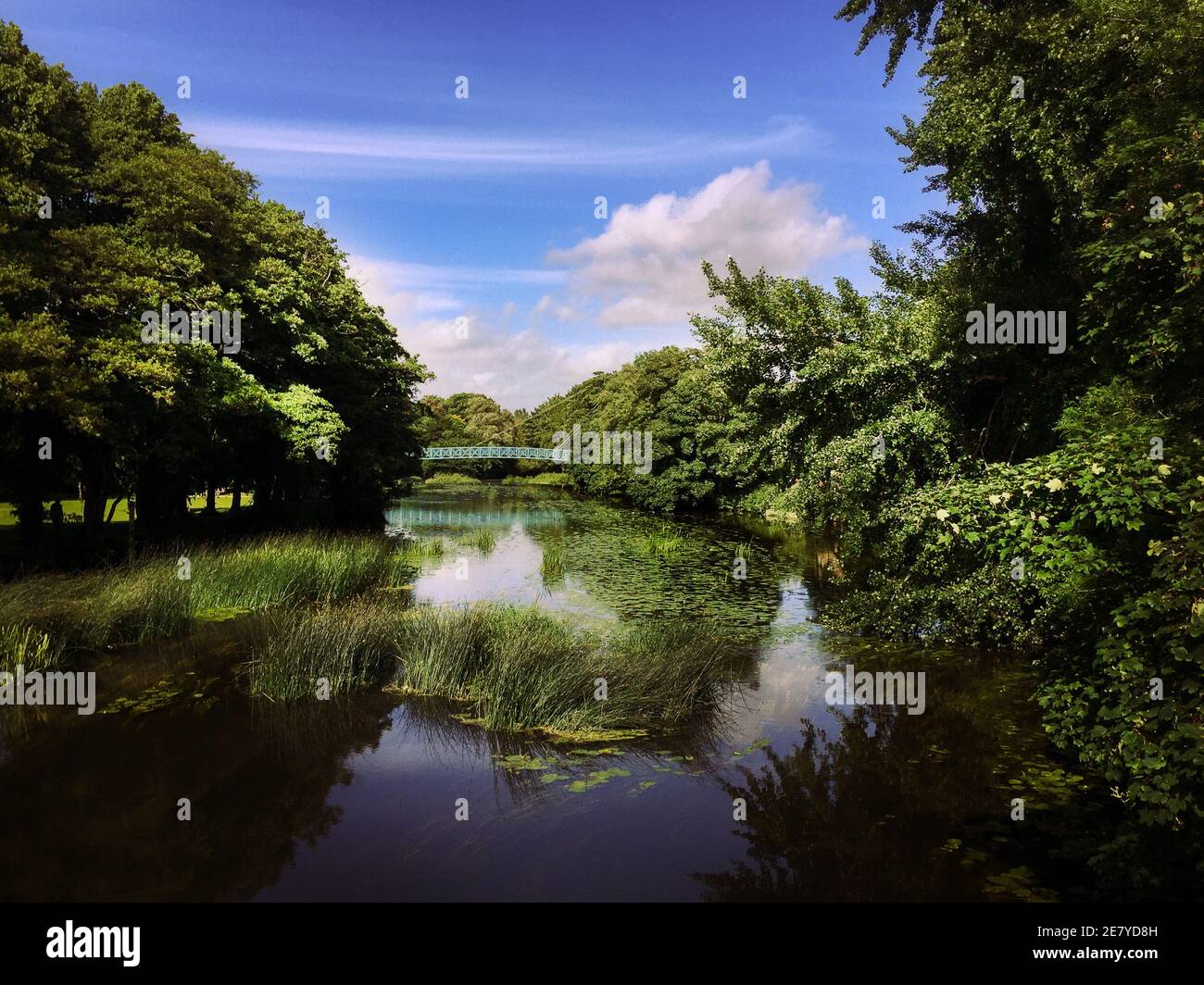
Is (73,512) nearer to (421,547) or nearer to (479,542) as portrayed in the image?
(421,547)

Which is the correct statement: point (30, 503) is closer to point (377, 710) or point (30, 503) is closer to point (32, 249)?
point (32, 249)

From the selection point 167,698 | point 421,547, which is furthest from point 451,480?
point 167,698

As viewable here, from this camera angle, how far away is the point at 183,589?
1459 cm

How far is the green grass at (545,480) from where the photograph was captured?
8688 centimetres

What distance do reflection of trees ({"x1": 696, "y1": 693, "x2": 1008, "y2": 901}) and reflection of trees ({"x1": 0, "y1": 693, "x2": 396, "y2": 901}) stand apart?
417 centimetres

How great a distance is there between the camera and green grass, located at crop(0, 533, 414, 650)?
39.7 ft

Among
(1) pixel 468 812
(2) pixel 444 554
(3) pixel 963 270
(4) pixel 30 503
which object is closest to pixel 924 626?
(3) pixel 963 270

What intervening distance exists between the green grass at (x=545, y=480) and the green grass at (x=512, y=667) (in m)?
69.0

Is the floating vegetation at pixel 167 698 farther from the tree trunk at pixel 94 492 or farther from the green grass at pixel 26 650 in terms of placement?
the tree trunk at pixel 94 492

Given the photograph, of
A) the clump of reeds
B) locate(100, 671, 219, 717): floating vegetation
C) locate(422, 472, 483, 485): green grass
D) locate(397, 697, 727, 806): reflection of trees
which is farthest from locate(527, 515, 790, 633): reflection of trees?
locate(422, 472, 483, 485): green grass

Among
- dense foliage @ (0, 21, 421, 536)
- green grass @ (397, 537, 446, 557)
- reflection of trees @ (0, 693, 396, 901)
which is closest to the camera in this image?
reflection of trees @ (0, 693, 396, 901)

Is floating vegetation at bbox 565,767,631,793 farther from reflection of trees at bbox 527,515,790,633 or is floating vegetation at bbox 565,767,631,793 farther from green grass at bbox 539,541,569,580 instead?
green grass at bbox 539,541,569,580

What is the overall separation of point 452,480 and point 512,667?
306 ft

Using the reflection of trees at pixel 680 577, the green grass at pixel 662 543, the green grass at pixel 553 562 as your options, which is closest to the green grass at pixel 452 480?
the reflection of trees at pixel 680 577
